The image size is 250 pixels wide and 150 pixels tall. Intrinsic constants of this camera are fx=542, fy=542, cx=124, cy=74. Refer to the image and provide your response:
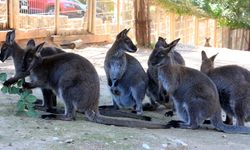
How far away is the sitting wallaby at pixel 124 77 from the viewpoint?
291 inches

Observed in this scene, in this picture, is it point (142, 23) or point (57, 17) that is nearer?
point (57, 17)

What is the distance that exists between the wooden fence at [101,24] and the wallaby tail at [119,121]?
7.60m

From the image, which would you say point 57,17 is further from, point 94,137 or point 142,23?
point 94,137

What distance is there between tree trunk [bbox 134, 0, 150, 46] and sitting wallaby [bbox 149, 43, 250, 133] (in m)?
10.4

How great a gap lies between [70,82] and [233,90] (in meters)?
2.06

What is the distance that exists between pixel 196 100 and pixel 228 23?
18.7 m

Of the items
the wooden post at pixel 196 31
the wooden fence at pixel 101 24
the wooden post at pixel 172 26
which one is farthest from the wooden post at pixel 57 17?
the wooden post at pixel 196 31

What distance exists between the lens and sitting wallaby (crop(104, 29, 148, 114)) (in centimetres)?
740

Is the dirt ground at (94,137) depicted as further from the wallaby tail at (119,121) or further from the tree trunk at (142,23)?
the tree trunk at (142,23)

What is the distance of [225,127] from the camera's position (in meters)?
6.64

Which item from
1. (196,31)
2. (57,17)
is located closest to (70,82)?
(57,17)

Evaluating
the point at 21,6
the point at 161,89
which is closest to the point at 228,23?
the point at 21,6

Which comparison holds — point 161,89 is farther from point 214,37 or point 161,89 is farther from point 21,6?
point 214,37

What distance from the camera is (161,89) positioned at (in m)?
7.16
